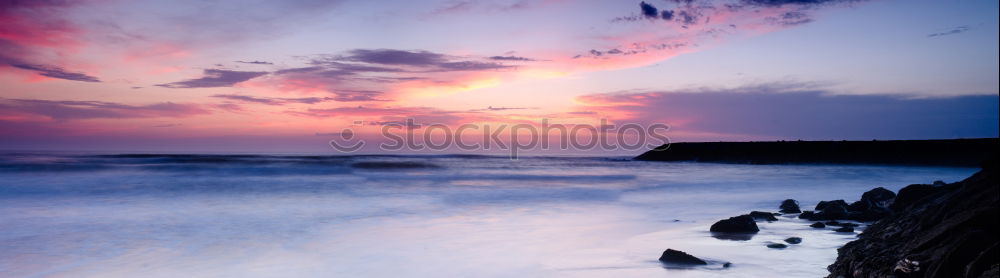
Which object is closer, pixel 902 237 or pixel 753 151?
pixel 902 237

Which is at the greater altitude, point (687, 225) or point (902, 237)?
point (902, 237)

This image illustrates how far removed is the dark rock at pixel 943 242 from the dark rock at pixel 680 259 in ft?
4.04

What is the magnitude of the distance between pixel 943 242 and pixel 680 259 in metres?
2.61

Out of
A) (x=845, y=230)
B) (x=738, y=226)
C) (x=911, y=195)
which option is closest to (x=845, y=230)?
(x=845, y=230)

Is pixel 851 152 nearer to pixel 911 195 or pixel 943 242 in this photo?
pixel 911 195

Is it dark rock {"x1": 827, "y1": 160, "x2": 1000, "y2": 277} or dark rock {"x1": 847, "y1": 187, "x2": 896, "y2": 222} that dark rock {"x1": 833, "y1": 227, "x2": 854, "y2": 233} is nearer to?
dark rock {"x1": 847, "y1": 187, "x2": 896, "y2": 222}

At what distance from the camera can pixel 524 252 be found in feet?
24.4

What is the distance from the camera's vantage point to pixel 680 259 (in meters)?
6.12

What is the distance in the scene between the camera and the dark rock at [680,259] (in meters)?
6.04

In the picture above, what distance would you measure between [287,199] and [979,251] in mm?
15586

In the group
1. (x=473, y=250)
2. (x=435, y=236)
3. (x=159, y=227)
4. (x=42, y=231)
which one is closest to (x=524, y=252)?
(x=473, y=250)

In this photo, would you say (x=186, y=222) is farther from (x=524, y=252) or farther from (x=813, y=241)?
(x=813, y=241)

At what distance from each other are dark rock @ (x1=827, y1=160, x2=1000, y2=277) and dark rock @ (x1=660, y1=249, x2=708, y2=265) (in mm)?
1230

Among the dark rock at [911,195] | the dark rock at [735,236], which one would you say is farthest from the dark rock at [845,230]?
the dark rock at [735,236]
